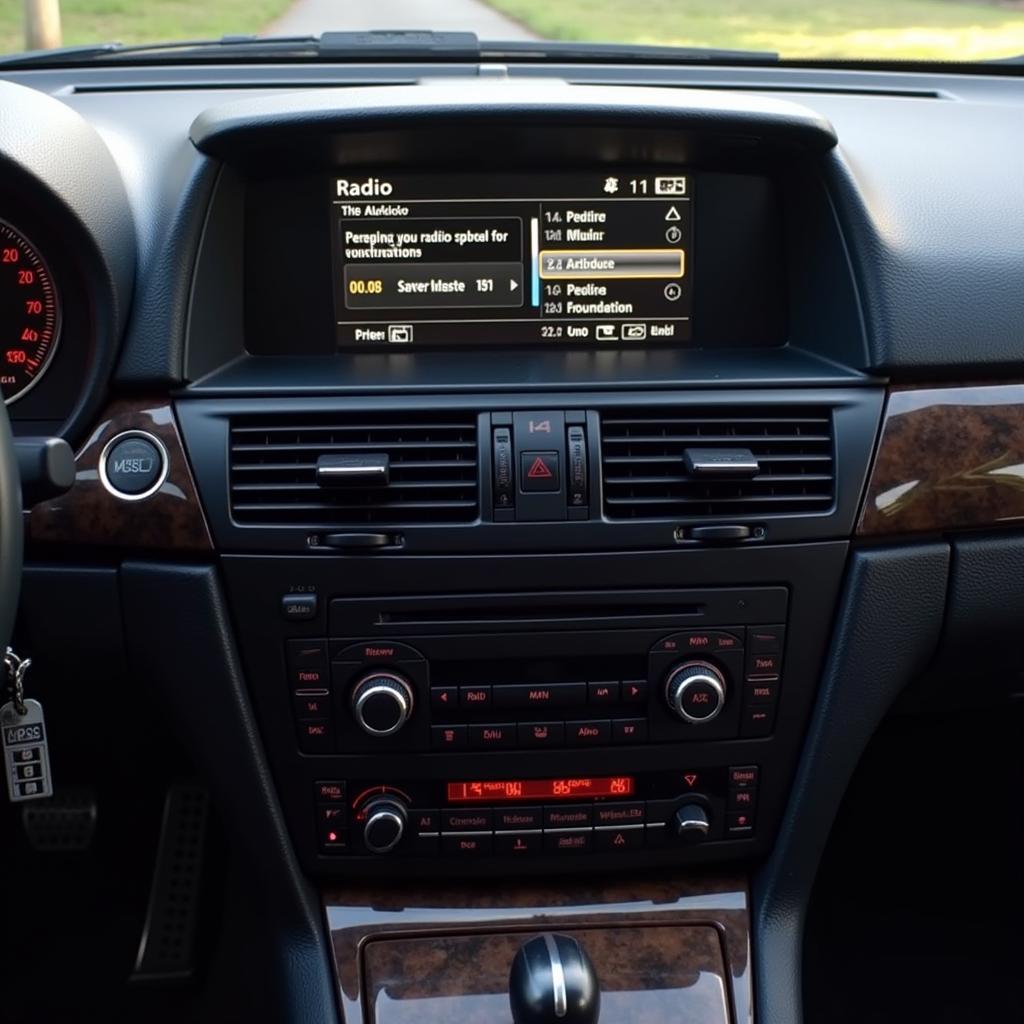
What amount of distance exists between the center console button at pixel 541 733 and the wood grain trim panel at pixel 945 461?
561 mm

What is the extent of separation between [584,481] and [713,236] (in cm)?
55

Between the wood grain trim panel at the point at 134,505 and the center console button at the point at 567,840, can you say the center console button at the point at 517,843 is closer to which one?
the center console button at the point at 567,840

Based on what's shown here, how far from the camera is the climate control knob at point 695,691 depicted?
191 cm

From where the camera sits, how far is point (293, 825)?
2.01m

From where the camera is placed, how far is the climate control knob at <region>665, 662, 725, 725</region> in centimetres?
191

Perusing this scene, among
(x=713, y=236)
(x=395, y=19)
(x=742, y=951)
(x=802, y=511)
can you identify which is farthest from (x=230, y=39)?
(x=742, y=951)

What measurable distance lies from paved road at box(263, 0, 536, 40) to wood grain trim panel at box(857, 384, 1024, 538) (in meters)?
1.23

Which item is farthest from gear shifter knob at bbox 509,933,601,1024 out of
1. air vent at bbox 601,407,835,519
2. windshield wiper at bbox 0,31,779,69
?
windshield wiper at bbox 0,31,779,69

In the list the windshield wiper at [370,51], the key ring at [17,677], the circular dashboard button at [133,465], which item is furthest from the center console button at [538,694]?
the windshield wiper at [370,51]

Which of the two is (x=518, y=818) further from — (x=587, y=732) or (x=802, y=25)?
(x=802, y=25)

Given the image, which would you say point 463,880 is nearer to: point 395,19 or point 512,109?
point 512,109

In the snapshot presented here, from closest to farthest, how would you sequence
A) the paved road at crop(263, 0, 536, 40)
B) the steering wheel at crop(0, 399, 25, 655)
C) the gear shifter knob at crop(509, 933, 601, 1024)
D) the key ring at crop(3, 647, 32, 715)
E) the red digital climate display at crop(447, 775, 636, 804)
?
the steering wheel at crop(0, 399, 25, 655)
the gear shifter knob at crop(509, 933, 601, 1024)
the key ring at crop(3, 647, 32, 715)
the red digital climate display at crop(447, 775, 636, 804)
the paved road at crop(263, 0, 536, 40)

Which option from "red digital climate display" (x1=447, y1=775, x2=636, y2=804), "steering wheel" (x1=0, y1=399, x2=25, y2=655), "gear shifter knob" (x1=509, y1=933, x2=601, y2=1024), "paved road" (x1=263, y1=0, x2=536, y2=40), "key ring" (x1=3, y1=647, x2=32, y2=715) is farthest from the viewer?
"paved road" (x1=263, y1=0, x2=536, y2=40)

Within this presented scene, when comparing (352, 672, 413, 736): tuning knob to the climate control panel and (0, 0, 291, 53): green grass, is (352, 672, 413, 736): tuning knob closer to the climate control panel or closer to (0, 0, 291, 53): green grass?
the climate control panel
